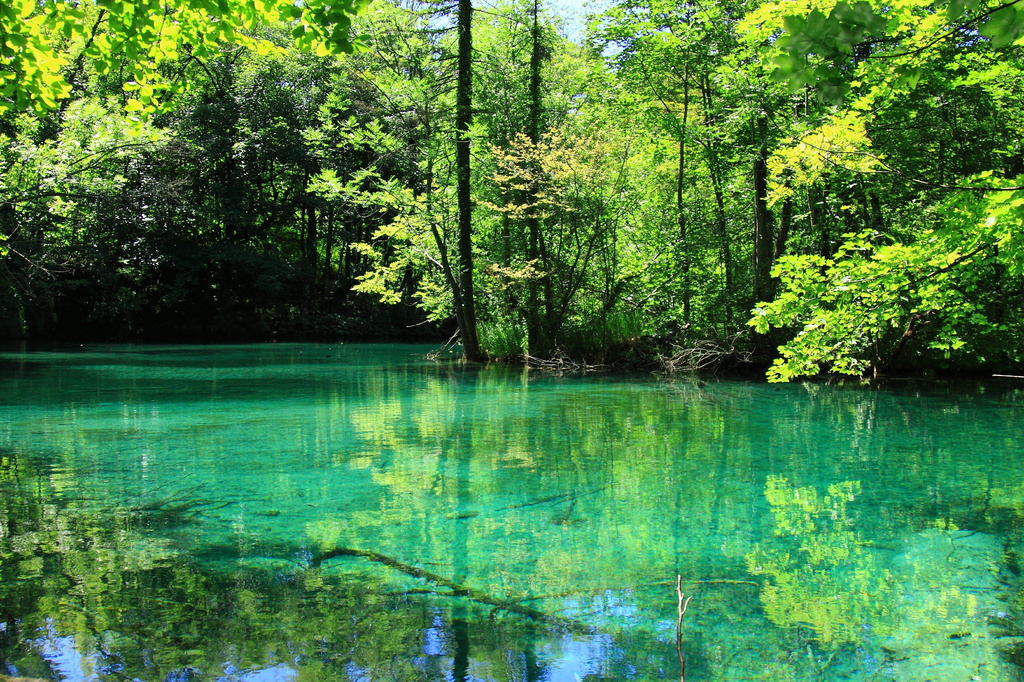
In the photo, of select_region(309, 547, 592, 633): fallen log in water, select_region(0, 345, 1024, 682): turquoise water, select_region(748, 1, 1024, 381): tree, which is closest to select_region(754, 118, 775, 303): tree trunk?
select_region(748, 1, 1024, 381): tree

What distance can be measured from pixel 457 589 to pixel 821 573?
1656 mm

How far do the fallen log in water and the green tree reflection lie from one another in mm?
842

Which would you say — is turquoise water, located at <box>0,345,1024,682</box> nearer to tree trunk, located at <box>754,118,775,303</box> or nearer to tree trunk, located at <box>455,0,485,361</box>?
tree trunk, located at <box>754,118,775,303</box>

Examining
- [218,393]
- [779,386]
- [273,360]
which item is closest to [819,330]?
[779,386]

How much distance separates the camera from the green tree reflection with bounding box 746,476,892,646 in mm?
3041

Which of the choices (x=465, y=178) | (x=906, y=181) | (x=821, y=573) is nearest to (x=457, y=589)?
(x=821, y=573)

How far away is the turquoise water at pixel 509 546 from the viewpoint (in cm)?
274

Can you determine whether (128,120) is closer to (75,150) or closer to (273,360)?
(75,150)

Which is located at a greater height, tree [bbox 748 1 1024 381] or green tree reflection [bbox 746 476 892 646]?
tree [bbox 748 1 1024 381]

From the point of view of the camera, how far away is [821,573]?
357cm

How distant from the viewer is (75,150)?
1262 cm

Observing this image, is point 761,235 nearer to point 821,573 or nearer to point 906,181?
point 906,181

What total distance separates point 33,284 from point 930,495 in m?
23.5

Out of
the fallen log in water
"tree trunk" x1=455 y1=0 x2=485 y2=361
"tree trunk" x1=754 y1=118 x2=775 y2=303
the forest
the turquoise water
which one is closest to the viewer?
the turquoise water
